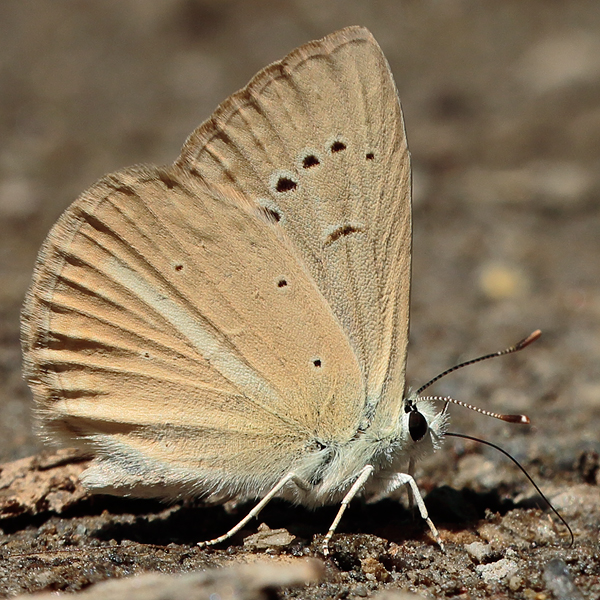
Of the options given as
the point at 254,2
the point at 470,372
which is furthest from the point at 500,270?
the point at 254,2

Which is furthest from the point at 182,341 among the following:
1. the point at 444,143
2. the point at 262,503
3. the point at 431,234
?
the point at 444,143

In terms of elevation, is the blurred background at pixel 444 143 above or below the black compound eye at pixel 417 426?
above

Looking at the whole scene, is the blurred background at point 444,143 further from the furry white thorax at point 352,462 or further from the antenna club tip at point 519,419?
the furry white thorax at point 352,462

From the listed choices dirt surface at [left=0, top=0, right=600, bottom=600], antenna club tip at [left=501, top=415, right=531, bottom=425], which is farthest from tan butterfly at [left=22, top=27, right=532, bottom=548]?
antenna club tip at [left=501, top=415, right=531, bottom=425]

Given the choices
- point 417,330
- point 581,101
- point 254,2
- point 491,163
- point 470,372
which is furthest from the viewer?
point 254,2

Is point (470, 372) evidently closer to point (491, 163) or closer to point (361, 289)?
point (361, 289)

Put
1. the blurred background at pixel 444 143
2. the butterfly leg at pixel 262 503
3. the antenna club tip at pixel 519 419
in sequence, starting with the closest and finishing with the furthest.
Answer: the butterfly leg at pixel 262 503, the antenna club tip at pixel 519 419, the blurred background at pixel 444 143

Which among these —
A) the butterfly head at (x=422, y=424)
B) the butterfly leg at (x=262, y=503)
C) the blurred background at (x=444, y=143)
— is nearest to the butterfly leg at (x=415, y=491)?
the butterfly head at (x=422, y=424)

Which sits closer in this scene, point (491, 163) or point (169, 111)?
point (491, 163)
